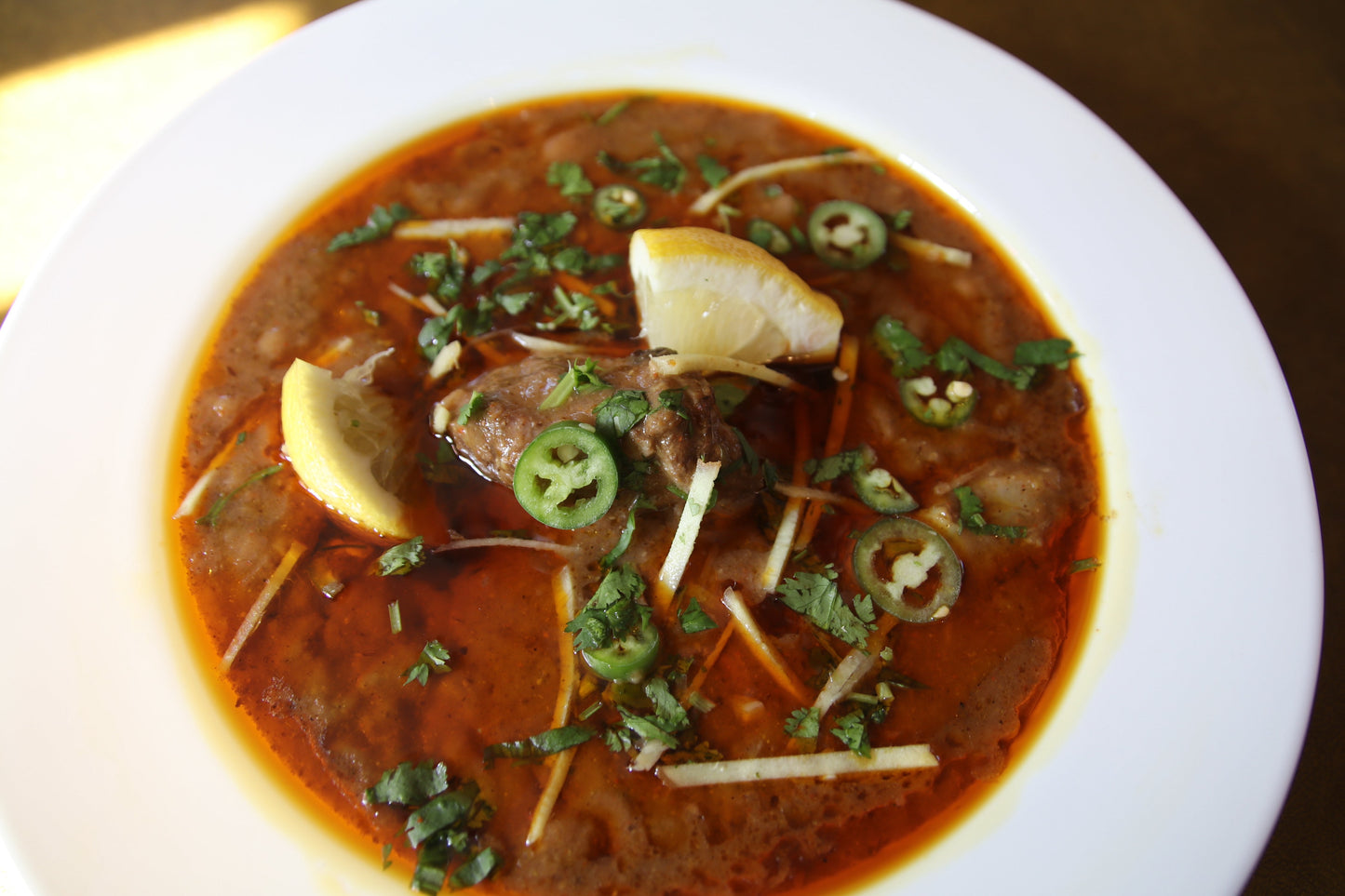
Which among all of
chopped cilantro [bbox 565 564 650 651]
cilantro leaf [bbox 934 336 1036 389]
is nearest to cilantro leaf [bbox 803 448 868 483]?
cilantro leaf [bbox 934 336 1036 389]

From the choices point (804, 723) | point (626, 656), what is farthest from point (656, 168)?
point (804, 723)

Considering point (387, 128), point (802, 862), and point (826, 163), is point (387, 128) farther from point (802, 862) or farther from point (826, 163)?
point (802, 862)

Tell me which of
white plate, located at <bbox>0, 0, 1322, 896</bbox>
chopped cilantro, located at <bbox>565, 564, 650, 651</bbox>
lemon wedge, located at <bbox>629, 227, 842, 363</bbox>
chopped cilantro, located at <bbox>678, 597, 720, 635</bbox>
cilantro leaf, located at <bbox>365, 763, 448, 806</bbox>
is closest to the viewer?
white plate, located at <bbox>0, 0, 1322, 896</bbox>

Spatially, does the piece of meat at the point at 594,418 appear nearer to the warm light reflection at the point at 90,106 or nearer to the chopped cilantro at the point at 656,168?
the chopped cilantro at the point at 656,168

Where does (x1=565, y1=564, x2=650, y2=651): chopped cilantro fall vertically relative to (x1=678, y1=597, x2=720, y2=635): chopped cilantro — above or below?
above

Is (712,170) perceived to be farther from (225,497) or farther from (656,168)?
(225,497)

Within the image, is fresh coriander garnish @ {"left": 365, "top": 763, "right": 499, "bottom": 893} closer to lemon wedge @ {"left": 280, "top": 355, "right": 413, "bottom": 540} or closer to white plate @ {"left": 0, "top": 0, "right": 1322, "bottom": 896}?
white plate @ {"left": 0, "top": 0, "right": 1322, "bottom": 896}

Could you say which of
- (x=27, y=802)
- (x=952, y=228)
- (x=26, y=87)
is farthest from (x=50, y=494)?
(x=952, y=228)
